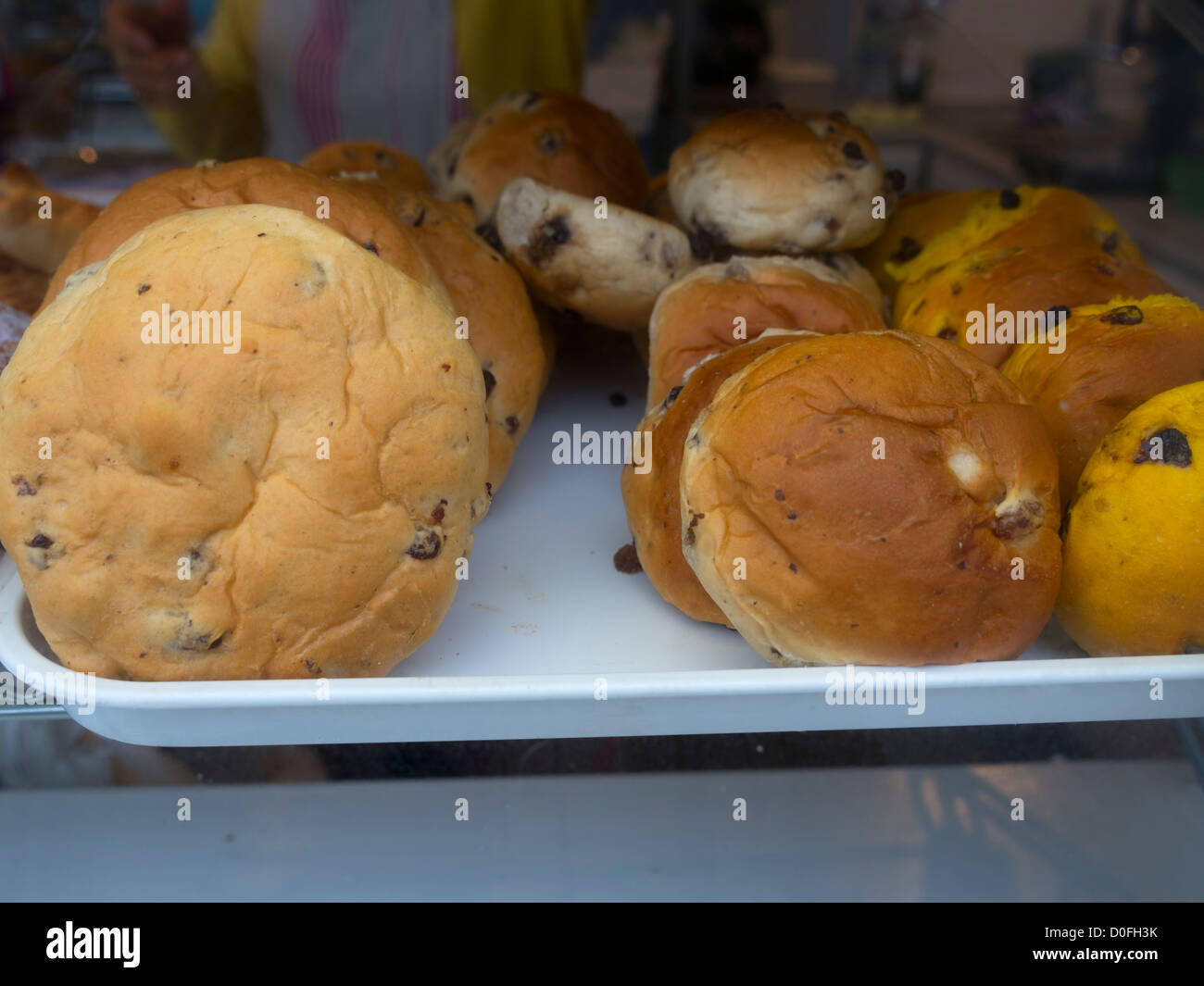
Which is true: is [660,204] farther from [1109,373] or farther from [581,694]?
[581,694]

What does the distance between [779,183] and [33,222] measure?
99cm

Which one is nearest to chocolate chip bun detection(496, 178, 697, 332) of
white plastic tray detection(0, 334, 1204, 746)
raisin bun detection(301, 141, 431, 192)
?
raisin bun detection(301, 141, 431, 192)

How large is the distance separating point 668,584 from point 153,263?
594mm

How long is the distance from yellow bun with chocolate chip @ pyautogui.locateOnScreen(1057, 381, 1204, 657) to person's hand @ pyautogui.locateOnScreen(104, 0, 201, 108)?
220cm

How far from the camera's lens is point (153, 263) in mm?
828

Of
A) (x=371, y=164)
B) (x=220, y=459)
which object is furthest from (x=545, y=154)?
(x=220, y=459)

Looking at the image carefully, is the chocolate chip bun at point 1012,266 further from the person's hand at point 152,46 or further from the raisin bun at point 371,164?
the person's hand at point 152,46

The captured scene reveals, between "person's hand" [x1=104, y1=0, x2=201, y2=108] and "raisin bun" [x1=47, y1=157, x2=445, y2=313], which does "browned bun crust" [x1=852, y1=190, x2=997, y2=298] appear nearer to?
"raisin bun" [x1=47, y1=157, x2=445, y2=313]

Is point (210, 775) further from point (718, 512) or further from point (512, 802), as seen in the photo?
point (718, 512)

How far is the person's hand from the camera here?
207 centimetres

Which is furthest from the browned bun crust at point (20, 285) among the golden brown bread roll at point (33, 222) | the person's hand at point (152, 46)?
the person's hand at point (152, 46)

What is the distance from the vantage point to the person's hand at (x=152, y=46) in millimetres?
2074

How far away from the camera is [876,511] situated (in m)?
0.81
